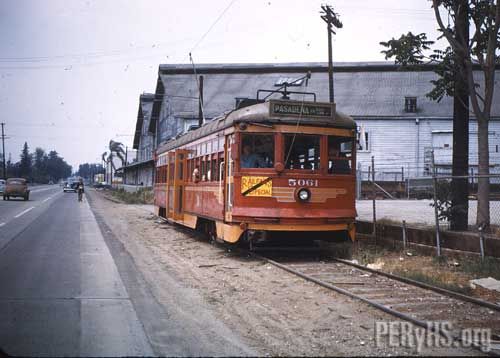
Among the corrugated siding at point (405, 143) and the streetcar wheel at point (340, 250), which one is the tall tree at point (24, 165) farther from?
the streetcar wheel at point (340, 250)

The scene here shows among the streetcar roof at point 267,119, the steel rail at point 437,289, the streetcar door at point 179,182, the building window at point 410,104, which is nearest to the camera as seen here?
the steel rail at point 437,289

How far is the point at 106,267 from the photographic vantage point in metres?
11.0

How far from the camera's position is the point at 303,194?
11961mm

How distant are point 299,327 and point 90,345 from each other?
2.31 metres

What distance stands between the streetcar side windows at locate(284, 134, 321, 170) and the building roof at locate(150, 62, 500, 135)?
33.8m

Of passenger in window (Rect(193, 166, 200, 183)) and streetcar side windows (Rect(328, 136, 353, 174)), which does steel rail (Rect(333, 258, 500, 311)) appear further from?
passenger in window (Rect(193, 166, 200, 183))

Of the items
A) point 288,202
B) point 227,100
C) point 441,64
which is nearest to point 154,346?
point 288,202

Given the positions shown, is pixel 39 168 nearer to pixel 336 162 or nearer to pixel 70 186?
pixel 70 186

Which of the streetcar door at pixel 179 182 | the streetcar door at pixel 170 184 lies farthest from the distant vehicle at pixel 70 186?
the streetcar door at pixel 179 182

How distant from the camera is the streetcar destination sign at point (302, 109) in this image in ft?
39.6

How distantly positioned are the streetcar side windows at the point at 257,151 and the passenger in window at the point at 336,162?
50.9 inches

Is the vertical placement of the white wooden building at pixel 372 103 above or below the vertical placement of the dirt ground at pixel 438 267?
above

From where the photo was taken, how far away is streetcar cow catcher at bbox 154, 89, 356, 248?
11.9 metres

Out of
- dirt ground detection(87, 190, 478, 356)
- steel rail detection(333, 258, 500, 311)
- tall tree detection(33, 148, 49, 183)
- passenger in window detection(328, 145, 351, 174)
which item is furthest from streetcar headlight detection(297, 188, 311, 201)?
tall tree detection(33, 148, 49, 183)
